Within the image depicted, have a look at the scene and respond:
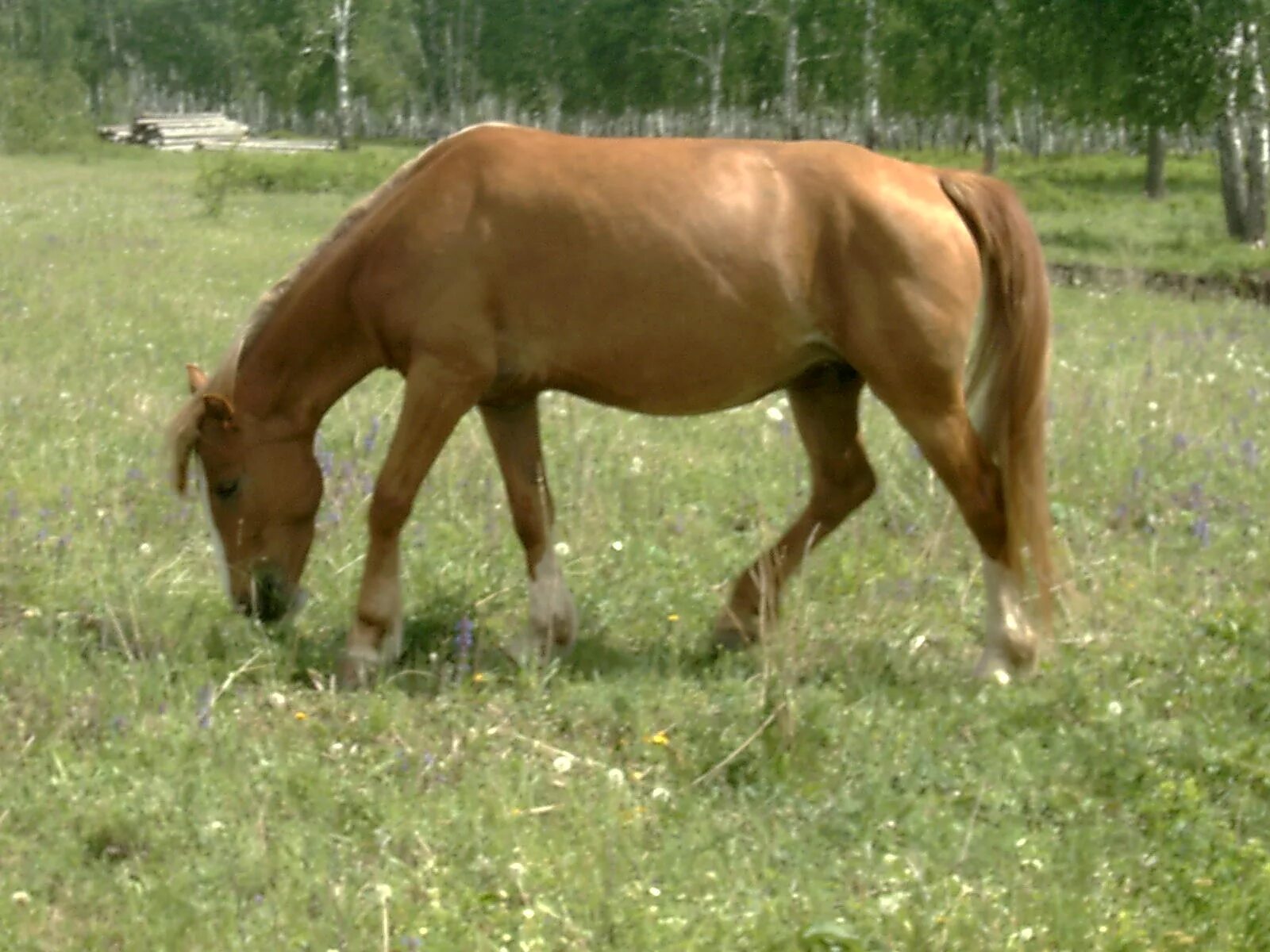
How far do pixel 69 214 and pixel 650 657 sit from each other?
19010mm

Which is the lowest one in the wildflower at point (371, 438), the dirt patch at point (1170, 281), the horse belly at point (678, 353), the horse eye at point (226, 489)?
the wildflower at point (371, 438)

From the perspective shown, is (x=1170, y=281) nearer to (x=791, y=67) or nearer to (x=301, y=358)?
(x=301, y=358)

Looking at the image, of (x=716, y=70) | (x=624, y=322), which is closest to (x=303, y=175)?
(x=716, y=70)

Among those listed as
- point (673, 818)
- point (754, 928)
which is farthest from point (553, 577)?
point (754, 928)

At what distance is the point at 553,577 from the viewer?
5223 mm

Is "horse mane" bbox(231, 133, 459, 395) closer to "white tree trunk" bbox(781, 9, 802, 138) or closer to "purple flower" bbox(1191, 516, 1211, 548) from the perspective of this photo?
"purple flower" bbox(1191, 516, 1211, 548)

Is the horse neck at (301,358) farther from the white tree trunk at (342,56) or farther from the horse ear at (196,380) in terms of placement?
the white tree trunk at (342,56)

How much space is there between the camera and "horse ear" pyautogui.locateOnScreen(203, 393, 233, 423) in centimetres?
485

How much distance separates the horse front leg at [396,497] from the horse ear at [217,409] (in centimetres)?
55

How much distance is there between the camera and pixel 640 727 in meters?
4.50

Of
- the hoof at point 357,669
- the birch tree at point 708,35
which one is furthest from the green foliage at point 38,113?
the hoof at point 357,669

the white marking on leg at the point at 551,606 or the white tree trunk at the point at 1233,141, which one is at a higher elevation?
the white tree trunk at the point at 1233,141

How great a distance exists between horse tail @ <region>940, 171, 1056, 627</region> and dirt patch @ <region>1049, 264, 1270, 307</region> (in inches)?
431

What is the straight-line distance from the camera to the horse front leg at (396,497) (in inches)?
188
